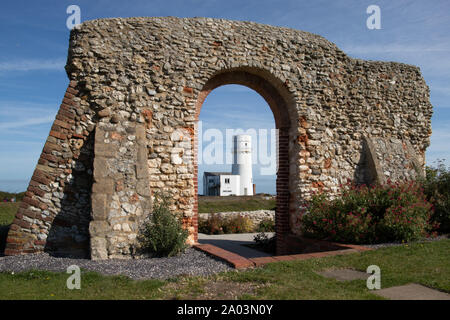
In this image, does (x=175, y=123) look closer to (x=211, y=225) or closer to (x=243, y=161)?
(x=211, y=225)

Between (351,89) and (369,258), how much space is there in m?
5.06

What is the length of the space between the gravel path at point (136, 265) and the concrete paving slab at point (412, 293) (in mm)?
2135

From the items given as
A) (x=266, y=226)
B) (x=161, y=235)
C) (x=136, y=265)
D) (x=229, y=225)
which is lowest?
A: (x=266, y=226)

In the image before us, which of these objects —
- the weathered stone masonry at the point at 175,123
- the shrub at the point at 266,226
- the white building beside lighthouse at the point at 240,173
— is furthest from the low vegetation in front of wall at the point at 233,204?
the weathered stone masonry at the point at 175,123

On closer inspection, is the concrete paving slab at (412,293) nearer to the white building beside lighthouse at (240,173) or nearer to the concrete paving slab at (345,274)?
the concrete paving slab at (345,274)

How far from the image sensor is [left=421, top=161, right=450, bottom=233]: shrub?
8203 mm

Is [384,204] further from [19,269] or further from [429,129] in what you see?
[19,269]

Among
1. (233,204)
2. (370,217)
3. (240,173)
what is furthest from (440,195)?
(240,173)

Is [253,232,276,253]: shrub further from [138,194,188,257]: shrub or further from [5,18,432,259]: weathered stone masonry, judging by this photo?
[138,194,188,257]: shrub

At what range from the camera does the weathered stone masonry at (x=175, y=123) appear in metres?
6.60

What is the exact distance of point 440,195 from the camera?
841 centimetres

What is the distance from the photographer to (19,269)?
5285 mm

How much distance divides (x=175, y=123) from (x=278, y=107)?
2.88 metres
